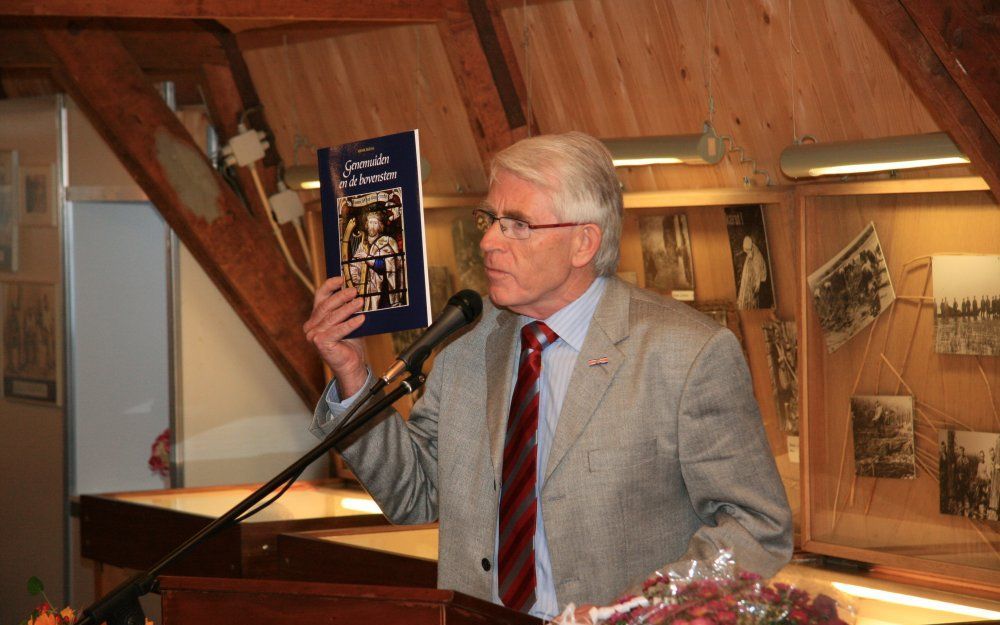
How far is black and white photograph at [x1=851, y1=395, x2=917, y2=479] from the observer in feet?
10.1

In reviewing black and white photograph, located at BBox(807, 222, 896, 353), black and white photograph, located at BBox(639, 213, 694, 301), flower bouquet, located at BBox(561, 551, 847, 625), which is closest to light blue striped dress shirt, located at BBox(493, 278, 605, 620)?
flower bouquet, located at BBox(561, 551, 847, 625)

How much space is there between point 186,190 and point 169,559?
2.92 m

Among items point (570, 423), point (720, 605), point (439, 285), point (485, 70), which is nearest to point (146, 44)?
point (439, 285)

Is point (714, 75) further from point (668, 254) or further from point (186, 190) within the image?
point (186, 190)

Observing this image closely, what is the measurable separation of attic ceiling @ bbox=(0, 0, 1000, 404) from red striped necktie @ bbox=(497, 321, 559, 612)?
3.56 ft

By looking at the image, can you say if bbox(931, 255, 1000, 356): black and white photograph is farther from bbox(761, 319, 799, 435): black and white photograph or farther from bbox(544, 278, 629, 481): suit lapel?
bbox(544, 278, 629, 481): suit lapel

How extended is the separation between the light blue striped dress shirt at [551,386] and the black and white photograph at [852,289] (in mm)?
1218

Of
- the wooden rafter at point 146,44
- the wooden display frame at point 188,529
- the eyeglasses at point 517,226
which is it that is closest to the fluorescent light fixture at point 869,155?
the eyeglasses at point 517,226

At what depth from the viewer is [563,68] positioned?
3551 millimetres

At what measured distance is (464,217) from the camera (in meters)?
4.17

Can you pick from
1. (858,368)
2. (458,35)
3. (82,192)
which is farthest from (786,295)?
(82,192)

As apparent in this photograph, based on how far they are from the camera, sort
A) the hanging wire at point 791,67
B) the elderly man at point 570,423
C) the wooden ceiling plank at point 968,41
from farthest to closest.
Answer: the hanging wire at point 791,67, the wooden ceiling plank at point 968,41, the elderly man at point 570,423

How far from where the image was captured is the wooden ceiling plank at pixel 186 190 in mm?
4234

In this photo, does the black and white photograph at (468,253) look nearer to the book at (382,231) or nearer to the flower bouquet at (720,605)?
the book at (382,231)
